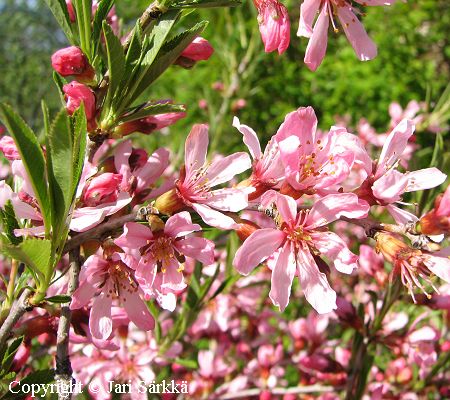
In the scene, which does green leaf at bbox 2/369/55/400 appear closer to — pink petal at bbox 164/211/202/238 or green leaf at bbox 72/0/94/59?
pink petal at bbox 164/211/202/238

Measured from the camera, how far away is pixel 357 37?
121 cm

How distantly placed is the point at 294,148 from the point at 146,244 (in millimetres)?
327

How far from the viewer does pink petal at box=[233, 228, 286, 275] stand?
3.16 feet

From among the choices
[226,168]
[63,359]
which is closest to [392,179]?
[226,168]

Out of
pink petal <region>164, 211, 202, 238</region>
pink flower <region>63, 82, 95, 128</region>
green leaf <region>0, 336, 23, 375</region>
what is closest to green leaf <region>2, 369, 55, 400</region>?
green leaf <region>0, 336, 23, 375</region>

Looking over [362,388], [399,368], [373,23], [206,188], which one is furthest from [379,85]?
[206,188]

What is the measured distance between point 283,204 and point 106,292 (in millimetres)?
411

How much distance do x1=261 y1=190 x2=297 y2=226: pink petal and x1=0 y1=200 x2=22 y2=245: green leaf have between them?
17.3 inches

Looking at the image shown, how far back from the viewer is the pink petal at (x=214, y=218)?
958 mm

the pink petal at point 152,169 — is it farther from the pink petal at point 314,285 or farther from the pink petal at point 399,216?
the pink petal at point 399,216

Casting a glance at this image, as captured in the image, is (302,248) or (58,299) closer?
(58,299)

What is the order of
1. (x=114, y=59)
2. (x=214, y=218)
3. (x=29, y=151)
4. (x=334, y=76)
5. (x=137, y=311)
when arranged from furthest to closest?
(x=334, y=76) → (x=137, y=311) → (x=214, y=218) → (x=114, y=59) → (x=29, y=151)

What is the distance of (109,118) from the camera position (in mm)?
979

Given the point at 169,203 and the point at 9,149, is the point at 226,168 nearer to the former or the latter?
the point at 169,203
